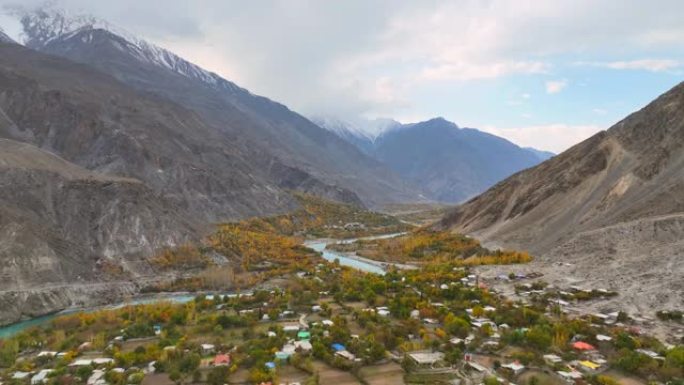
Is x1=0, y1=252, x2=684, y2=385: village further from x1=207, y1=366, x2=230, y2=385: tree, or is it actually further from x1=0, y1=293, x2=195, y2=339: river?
x1=0, y1=293, x2=195, y2=339: river

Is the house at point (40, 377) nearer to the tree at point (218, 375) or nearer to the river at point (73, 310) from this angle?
the tree at point (218, 375)

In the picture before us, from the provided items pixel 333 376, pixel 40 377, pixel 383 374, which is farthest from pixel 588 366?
pixel 40 377

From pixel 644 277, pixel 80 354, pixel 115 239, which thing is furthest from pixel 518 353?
pixel 115 239

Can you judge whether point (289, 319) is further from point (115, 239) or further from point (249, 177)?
point (249, 177)

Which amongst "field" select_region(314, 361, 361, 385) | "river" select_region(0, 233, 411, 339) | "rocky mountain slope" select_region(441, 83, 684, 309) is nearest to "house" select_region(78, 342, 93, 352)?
"river" select_region(0, 233, 411, 339)

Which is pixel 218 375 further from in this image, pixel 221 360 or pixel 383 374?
pixel 383 374

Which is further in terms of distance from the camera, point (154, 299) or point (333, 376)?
point (154, 299)

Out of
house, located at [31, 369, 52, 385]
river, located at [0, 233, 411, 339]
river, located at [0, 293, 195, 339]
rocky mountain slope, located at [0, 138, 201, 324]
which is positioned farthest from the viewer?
rocky mountain slope, located at [0, 138, 201, 324]
